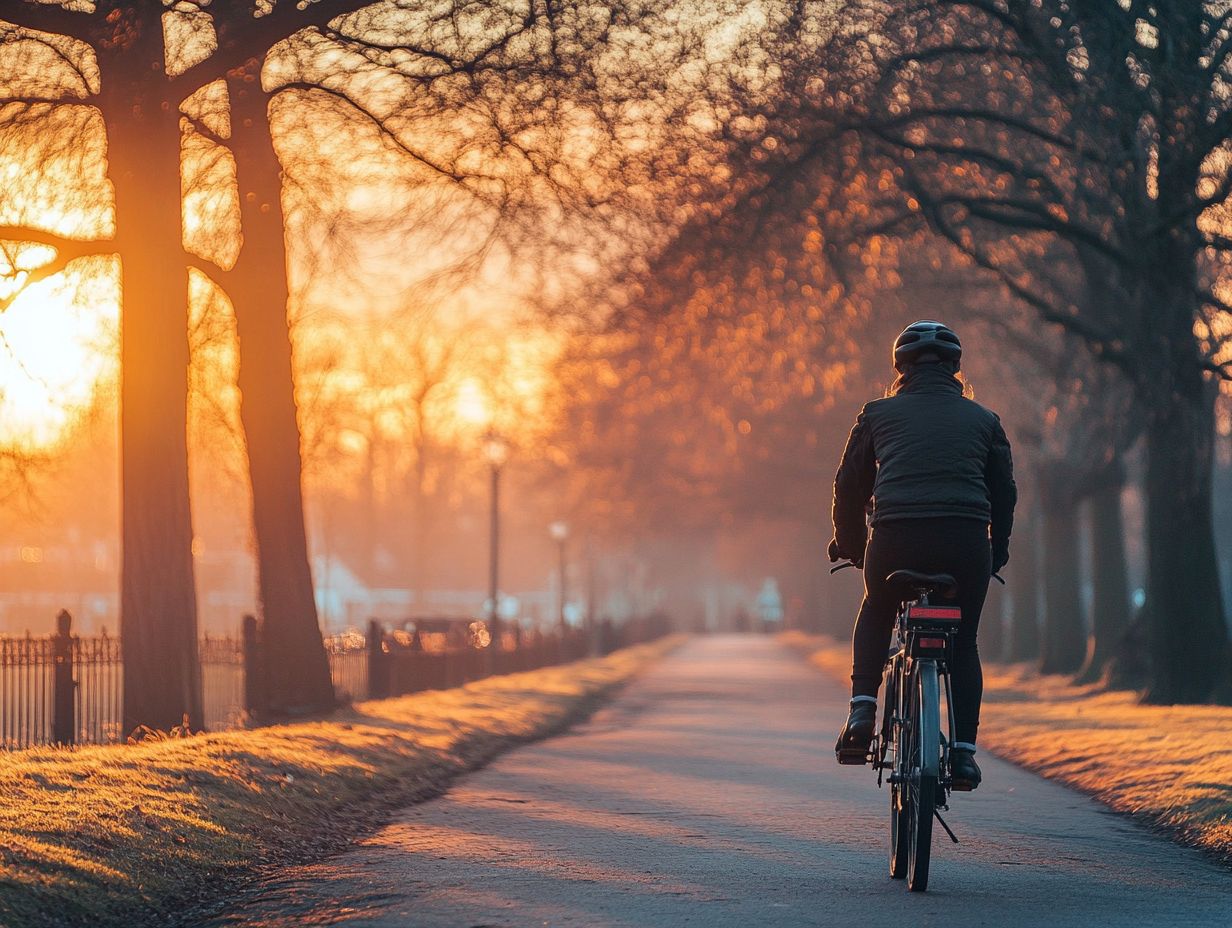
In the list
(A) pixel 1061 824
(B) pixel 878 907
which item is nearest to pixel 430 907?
(B) pixel 878 907

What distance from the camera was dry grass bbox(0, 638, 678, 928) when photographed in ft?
24.3

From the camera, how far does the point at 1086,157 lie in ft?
61.7

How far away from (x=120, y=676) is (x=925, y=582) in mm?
13358

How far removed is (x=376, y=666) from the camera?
2328cm

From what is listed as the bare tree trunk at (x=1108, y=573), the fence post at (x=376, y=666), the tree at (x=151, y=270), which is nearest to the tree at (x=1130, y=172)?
the bare tree trunk at (x=1108, y=573)

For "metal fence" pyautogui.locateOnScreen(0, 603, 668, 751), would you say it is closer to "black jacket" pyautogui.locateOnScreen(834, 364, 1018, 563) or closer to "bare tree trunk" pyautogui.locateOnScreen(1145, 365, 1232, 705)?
"black jacket" pyautogui.locateOnScreen(834, 364, 1018, 563)

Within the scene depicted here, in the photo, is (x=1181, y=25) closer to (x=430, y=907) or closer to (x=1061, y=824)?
(x=1061, y=824)

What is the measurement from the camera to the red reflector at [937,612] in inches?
287

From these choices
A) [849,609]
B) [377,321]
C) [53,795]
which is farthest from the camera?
[849,609]

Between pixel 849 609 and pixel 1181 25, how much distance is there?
43.0 metres

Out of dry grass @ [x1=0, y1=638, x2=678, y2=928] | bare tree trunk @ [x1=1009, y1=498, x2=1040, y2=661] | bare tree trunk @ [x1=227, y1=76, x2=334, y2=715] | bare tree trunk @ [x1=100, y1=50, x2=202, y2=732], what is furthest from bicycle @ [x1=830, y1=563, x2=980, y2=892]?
bare tree trunk @ [x1=1009, y1=498, x2=1040, y2=661]

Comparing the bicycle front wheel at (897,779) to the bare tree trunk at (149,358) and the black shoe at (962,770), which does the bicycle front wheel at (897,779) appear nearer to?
the black shoe at (962,770)

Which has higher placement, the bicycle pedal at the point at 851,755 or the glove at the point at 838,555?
the glove at the point at 838,555

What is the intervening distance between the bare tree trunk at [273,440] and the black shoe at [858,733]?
1129cm
